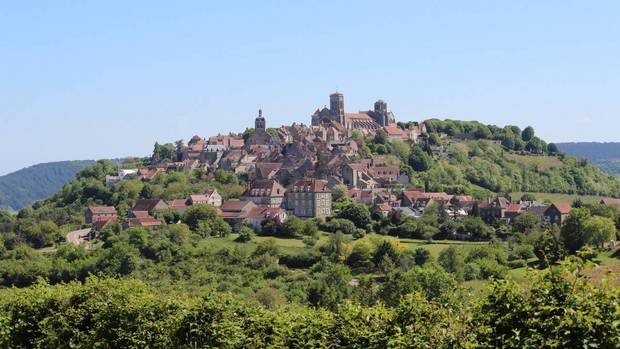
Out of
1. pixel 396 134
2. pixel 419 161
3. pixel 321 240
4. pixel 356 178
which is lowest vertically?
pixel 321 240

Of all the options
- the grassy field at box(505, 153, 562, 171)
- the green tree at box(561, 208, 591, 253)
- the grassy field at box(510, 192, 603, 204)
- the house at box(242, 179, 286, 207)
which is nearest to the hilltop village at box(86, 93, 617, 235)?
the house at box(242, 179, 286, 207)

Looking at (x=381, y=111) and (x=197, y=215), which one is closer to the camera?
(x=197, y=215)

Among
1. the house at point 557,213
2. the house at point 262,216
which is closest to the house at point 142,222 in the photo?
the house at point 262,216

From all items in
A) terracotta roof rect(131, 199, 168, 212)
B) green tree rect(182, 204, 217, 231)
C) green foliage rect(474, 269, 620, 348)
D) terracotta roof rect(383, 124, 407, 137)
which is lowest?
green tree rect(182, 204, 217, 231)

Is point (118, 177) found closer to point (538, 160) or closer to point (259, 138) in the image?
point (259, 138)

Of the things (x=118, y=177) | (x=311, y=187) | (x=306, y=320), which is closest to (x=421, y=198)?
(x=311, y=187)

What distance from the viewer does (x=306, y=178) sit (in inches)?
3735

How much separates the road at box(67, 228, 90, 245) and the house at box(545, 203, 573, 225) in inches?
1786

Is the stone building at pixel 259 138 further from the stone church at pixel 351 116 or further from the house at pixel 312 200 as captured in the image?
the house at pixel 312 200

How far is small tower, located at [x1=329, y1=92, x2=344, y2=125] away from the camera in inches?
5497

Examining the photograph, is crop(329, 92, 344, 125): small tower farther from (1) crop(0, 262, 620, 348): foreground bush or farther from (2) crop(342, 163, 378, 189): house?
(1) crop(0, 262, 620, 348): foreground bush

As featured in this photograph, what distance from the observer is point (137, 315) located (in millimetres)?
19484

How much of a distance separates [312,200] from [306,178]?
38.7 feet

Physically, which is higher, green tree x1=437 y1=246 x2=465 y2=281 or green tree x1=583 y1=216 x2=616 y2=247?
green tree x1=583 y1=216 x2=616 y2=247
